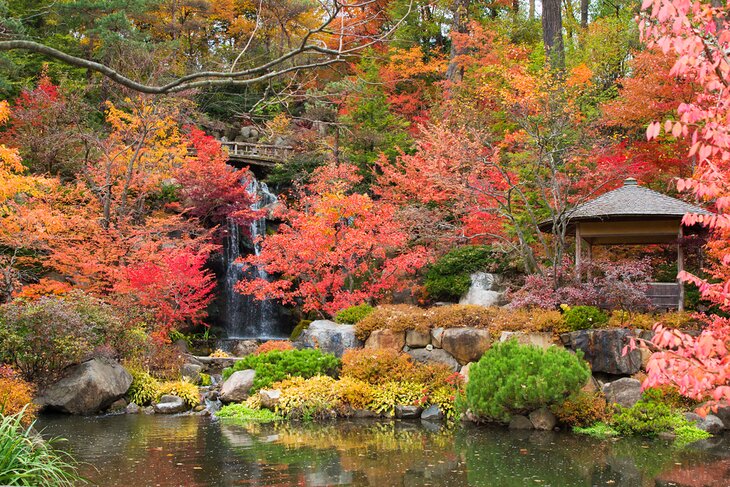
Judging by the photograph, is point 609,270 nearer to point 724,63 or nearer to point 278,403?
point 278,403

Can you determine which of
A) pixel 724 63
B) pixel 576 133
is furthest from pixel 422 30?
pixel 724 63

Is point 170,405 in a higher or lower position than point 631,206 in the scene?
lower

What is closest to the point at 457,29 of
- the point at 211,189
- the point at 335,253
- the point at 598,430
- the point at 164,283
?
the point at 211,189

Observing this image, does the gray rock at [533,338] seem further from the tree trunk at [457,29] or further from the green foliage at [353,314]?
the tree trunk at [457,29]

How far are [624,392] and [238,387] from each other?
6962mm

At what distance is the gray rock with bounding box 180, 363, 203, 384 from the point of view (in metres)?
14.7

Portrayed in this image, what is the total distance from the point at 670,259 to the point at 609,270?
4163mm

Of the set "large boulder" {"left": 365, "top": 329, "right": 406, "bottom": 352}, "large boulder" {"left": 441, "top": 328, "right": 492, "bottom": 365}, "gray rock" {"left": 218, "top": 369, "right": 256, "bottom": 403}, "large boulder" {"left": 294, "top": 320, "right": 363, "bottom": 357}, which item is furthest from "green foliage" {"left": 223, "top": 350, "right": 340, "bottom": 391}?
"large boulder" {"left": 441, "top": 328, "right": 492, "bottom": 365}

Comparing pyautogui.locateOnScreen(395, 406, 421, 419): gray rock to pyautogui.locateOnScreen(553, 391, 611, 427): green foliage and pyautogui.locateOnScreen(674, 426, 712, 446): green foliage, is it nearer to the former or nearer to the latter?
pyautogui.locateOnScreen(553, 391, 611, 427): green foliage

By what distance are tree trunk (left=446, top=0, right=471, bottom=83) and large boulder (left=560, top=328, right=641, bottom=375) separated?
13.4 meters

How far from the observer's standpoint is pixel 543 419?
10562mm

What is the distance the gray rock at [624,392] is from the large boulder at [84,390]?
29.0ft

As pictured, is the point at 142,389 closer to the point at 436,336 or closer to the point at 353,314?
the point at 353,314

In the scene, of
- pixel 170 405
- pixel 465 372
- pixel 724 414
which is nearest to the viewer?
pixel 724 414
